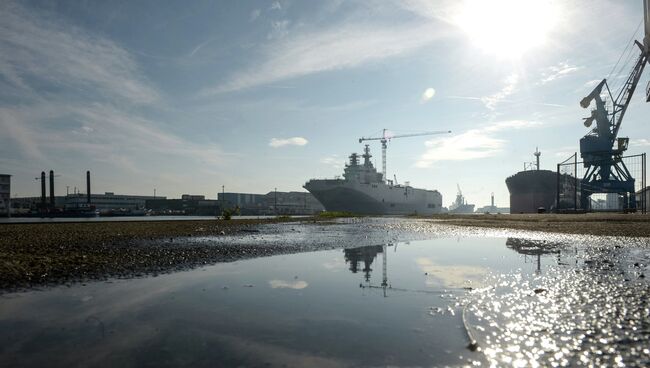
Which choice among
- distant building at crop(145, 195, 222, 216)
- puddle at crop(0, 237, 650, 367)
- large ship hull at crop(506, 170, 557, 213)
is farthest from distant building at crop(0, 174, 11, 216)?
large ship hull at crop(506, 170, 557, 213)

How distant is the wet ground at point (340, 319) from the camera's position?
3.54 meters

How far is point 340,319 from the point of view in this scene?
4.82 m

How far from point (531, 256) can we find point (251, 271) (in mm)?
8186

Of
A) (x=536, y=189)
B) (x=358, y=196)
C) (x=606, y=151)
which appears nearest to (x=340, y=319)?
(x=606, y=151)

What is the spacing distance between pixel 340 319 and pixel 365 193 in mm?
93474

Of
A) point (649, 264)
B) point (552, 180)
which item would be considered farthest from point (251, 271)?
point (552, 180)

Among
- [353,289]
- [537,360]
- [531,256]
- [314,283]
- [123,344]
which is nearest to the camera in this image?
[537,360]

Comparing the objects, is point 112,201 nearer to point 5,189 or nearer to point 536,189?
point 5,189

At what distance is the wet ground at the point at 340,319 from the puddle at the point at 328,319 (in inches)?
0.8

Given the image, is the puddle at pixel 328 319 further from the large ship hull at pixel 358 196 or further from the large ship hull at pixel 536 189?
the large ship hull at pixel 358 196

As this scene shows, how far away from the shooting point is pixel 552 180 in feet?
271

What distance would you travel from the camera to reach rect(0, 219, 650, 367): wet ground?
3537mm

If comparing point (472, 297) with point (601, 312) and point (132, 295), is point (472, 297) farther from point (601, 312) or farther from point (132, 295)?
point (132, 295)

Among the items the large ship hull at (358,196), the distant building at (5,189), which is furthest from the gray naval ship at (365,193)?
the distant building at (5,189)
